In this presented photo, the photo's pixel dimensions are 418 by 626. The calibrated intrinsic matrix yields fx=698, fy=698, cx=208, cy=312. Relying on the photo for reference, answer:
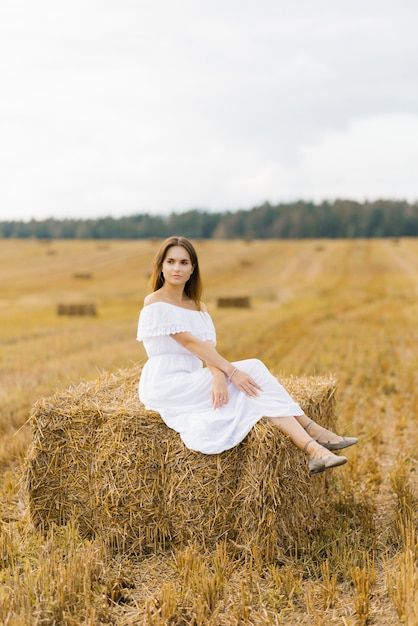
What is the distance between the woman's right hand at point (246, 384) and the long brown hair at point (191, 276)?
0.76 m

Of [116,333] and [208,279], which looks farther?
[208,279]

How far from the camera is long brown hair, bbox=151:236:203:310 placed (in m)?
4.84

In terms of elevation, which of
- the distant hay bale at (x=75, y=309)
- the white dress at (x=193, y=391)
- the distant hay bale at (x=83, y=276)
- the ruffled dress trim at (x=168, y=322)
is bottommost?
the distant hay bale at (x=75, y=309)

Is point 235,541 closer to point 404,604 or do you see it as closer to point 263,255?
point 404,604

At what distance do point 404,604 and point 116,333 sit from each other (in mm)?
12051

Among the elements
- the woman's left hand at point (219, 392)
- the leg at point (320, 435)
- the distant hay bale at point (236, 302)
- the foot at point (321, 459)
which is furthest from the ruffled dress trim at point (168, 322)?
the distant hay bale at point (236, 302)

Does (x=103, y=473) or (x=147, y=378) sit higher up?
(x=147, y=378)

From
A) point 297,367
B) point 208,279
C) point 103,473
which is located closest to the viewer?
point 103,473

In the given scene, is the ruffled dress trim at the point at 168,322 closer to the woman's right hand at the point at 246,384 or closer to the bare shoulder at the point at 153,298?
the bare shoulder at the point at 153,298

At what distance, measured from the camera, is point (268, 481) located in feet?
13.4

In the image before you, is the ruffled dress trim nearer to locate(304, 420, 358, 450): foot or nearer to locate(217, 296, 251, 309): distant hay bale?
locate(304, 420, 358, 450): foot

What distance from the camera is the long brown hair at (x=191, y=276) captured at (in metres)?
4.84

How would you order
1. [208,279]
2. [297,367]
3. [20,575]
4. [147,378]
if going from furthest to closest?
[208,279]
[297,367]
[147,378]
[20,575]

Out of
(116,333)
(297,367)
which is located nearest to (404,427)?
(297,367)
